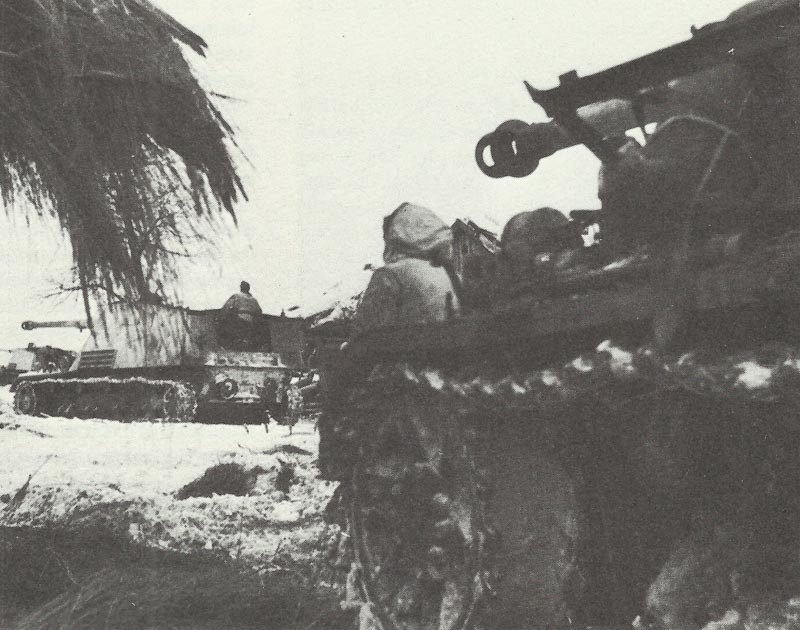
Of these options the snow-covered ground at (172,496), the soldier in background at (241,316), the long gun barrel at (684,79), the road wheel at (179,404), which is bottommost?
the snow-covered ground at (172,496)

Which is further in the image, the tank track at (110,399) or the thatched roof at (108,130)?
the tank track at (110,399)

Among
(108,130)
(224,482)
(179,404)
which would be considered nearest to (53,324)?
(179,404)

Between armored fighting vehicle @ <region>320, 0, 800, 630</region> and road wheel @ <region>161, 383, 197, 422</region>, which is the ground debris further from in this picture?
road wheel @ <region>161, 383, 197, 422</region>

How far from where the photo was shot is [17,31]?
354 centimetres

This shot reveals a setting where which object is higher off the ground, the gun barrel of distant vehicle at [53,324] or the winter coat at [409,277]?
the gun barrel of distant vehicle at [53,324]

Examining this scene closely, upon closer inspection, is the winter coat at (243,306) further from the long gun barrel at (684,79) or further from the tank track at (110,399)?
the long gun barrel at (684,79)

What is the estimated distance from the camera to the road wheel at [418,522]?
3.67 m

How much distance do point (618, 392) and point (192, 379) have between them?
13.5 meters

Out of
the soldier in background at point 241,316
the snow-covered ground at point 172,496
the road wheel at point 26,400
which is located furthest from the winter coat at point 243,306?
the snow-covered ground at point 172,496

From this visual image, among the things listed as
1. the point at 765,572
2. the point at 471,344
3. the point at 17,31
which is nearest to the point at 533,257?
the point at 471,344

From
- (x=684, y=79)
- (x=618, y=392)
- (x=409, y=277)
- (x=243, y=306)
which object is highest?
(x=243, y=306)

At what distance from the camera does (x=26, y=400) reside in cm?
1819

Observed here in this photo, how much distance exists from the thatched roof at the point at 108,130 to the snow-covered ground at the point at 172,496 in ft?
7.36

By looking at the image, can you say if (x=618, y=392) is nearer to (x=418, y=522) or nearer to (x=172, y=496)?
(x=418, y=522)
